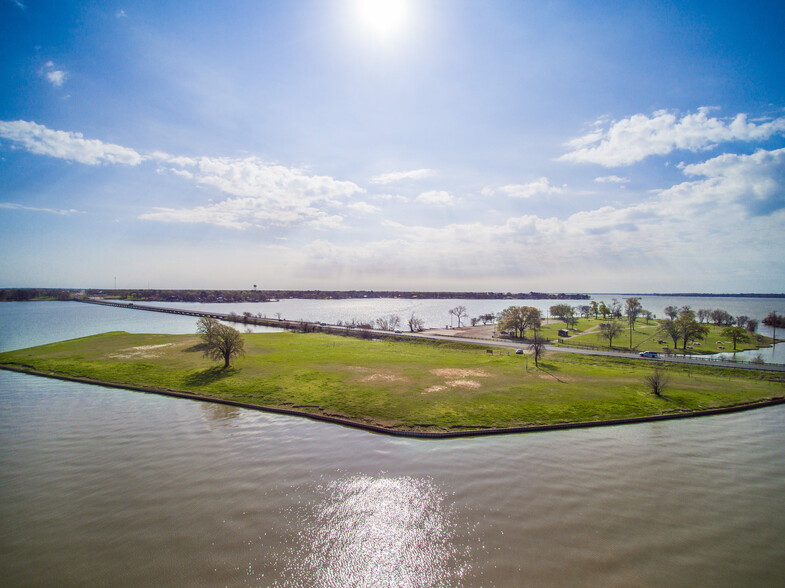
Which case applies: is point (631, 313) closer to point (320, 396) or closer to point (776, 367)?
point (776, 367)

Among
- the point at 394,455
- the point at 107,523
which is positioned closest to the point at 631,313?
the point at 394,455

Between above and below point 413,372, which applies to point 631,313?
above

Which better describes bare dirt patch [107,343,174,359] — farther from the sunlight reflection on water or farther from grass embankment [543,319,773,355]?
grass embankment [543,319,773,355]

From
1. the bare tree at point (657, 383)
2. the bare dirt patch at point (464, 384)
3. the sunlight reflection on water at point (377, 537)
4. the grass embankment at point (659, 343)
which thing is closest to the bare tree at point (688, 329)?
the grass embankment at point (659, 343)

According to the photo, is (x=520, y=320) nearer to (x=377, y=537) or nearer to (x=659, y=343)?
(x=659, y=343)

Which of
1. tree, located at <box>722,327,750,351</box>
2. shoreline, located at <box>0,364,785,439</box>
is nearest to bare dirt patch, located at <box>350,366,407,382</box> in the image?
shoreline, located at <box>0,364,785,439</box>

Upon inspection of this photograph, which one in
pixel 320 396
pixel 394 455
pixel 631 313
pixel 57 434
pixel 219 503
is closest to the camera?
pixel 219 503
